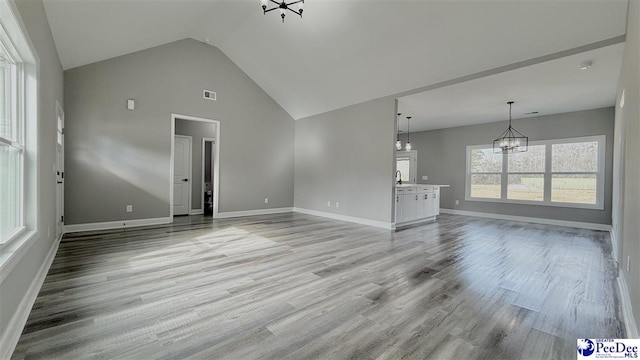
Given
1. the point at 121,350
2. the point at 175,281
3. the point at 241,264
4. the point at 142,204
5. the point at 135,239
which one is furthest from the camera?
the point at 142,204

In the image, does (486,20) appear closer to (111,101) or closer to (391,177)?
(391,177)

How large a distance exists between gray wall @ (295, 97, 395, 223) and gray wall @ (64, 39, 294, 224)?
3.14ft

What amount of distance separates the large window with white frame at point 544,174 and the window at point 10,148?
28.1ft

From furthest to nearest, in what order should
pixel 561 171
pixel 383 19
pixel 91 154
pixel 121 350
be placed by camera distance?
pixel 561 171, pixel 91 154, pixel 383 19, pixel 121 350

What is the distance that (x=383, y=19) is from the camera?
3.73m

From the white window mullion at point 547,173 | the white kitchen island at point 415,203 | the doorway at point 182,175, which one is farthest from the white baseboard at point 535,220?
the doorway at point 182,175

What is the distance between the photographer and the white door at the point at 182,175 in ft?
22.1

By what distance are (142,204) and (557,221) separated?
29.3ft

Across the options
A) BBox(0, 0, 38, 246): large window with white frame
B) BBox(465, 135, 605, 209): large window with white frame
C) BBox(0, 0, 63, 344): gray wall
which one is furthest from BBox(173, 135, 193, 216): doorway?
BBox(465, 135, 605, 209): large window with white frame

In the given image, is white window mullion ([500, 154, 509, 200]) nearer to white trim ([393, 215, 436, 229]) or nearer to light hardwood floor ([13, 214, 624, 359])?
white trim ([393, 215, 436, 229])

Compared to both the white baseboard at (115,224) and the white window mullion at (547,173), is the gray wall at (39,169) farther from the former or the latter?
the white window mullion at (547,173)

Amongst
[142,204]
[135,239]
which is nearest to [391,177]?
[135,239]

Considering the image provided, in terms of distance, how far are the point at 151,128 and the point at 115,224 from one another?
1906 millimetres

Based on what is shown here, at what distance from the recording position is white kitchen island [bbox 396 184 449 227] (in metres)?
5.51
